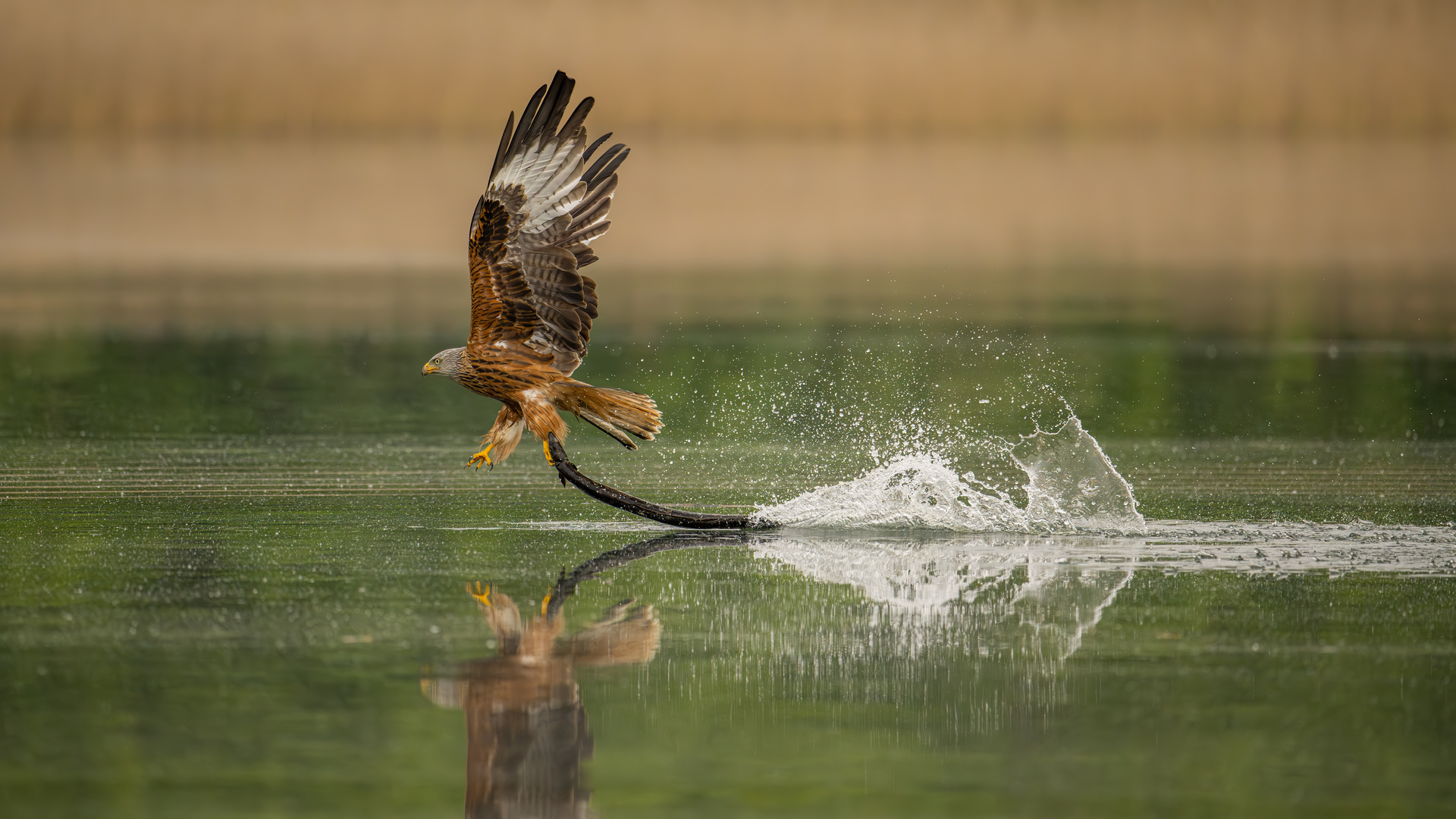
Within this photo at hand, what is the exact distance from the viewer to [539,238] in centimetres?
1130

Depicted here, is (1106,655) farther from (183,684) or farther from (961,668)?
(183,684)

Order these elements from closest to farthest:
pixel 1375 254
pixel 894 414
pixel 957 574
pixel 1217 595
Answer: pixel 1217 595 → pixel 957 574 → pixel 894 414 → pixel 1375 254

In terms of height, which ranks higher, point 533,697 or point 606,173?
point 606,173

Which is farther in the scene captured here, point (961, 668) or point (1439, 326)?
point (1439, 326)

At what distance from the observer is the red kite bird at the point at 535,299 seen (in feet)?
36.5

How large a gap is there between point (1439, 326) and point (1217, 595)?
17.3 m

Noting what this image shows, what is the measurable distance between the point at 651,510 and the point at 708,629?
2645 millimetres

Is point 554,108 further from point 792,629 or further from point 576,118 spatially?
point 792,629

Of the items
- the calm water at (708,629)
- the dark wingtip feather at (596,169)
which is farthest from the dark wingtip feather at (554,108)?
the calm water at (708,629)

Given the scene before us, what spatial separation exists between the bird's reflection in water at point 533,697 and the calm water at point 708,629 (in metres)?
0.02

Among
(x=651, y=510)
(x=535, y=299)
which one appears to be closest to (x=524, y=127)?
(x=535, y=299)

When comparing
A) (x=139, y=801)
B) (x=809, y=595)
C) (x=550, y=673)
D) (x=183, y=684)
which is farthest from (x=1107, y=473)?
(x=139, y=801)

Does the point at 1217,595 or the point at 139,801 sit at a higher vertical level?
the point at 1217,595

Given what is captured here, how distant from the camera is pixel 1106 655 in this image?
8008 mm
